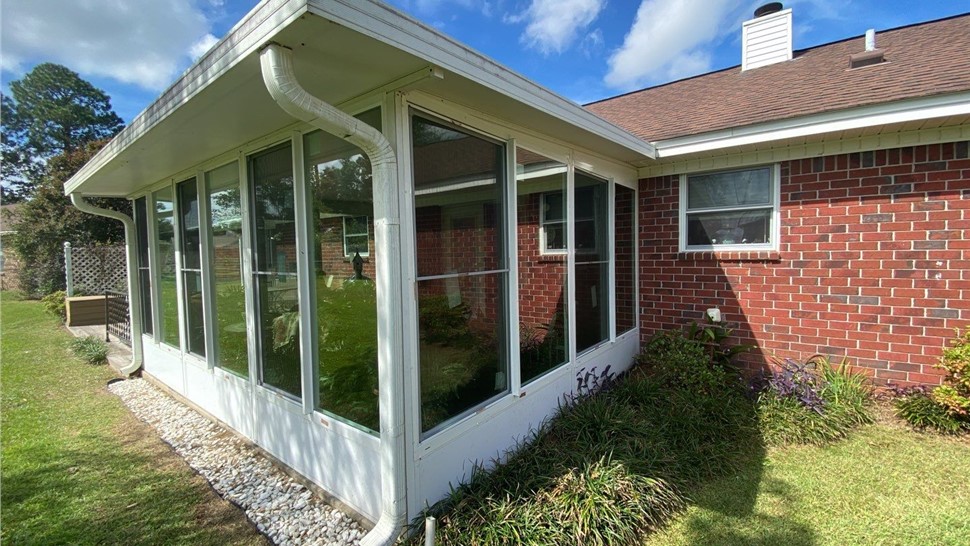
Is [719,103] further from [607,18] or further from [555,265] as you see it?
[607,18]

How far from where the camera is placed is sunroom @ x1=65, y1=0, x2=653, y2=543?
81.3 inches

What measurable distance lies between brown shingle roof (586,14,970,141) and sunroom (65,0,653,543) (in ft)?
3.96

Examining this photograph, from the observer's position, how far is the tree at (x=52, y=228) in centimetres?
1554

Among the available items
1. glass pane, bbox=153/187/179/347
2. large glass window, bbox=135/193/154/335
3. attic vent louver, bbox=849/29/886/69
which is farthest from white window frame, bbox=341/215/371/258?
attic vent louver, bbox=849/29/886/69

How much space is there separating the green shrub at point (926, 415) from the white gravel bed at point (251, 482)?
15.4ft

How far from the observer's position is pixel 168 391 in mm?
5133

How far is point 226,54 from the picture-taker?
1.89 metres

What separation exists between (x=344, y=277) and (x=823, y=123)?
4.36 m

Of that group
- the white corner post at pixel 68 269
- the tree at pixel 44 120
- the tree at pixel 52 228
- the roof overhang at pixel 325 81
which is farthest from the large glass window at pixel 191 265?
the tree at pixel 44 120

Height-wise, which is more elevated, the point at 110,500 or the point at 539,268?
the point at 539,268

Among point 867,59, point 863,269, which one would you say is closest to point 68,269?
point 863,269

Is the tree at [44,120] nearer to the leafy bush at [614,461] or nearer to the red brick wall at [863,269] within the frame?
the leafy bush at [614,461]

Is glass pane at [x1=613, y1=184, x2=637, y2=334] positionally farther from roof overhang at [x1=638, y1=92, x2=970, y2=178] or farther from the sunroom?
the sunroom

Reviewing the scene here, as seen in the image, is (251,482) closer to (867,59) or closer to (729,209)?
(729,209)
